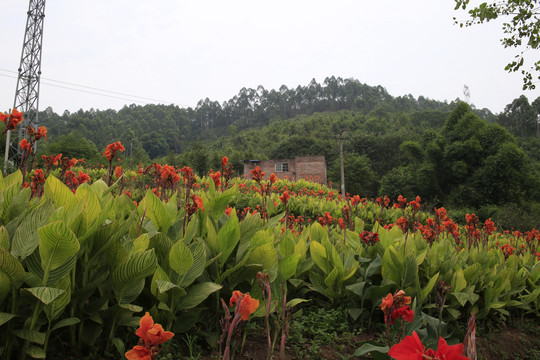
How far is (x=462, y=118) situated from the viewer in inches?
1313

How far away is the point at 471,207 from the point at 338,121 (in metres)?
Result: 35.0

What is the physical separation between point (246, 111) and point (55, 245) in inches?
3722

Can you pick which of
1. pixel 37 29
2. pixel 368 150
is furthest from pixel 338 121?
pixel 37 29

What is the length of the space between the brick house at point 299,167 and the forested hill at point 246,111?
3404 centimetres

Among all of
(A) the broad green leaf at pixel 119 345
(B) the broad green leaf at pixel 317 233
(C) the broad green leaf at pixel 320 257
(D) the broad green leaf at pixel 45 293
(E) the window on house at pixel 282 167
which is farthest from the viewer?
(E) the window on house at pixel 282 167

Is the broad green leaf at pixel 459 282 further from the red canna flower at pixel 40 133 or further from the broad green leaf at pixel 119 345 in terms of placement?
the red canna flower at pixel 40 133

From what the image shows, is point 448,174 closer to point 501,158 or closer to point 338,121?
point 501,158

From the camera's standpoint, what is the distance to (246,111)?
307 feet

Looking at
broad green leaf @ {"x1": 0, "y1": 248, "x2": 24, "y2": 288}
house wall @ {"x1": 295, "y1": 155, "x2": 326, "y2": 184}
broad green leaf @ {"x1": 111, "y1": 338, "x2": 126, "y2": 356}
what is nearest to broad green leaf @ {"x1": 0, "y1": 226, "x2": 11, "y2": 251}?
broad green leaf @ {"x1": 0, "y1": 248, "x2": 24, "y2": 288}

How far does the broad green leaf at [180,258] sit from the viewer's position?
53.9 inches

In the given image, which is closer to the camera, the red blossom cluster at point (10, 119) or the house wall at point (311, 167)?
the red blossom cluster at point (10, 119)

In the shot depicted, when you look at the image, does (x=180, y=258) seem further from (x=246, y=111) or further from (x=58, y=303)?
(x=246, y=111)

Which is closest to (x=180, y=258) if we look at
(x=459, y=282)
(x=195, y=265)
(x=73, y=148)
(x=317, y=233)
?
(x=195, y=265)

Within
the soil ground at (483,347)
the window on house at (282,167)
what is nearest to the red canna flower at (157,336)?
the soil ground at (483,347)
